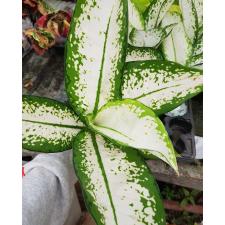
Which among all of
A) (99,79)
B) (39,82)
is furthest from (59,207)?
(99,79)

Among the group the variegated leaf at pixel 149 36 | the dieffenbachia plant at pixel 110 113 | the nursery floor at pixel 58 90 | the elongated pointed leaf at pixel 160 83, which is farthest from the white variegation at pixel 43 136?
the nursery floor at pixel 58 90

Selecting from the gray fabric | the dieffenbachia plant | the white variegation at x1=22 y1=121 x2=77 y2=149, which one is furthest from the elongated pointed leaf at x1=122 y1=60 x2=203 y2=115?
the gray fabric

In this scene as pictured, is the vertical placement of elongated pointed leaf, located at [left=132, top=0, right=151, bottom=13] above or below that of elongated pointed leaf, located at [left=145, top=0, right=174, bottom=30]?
above

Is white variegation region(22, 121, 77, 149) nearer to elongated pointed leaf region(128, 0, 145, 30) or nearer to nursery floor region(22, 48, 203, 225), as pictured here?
elongated pointed leaf region(128, 0, 145, 30)

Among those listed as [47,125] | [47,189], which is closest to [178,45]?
[47,125]

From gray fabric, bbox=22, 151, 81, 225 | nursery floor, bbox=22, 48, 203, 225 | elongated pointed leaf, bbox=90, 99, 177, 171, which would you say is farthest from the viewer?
nursery floor, bbox=22, 48, 203, 225
